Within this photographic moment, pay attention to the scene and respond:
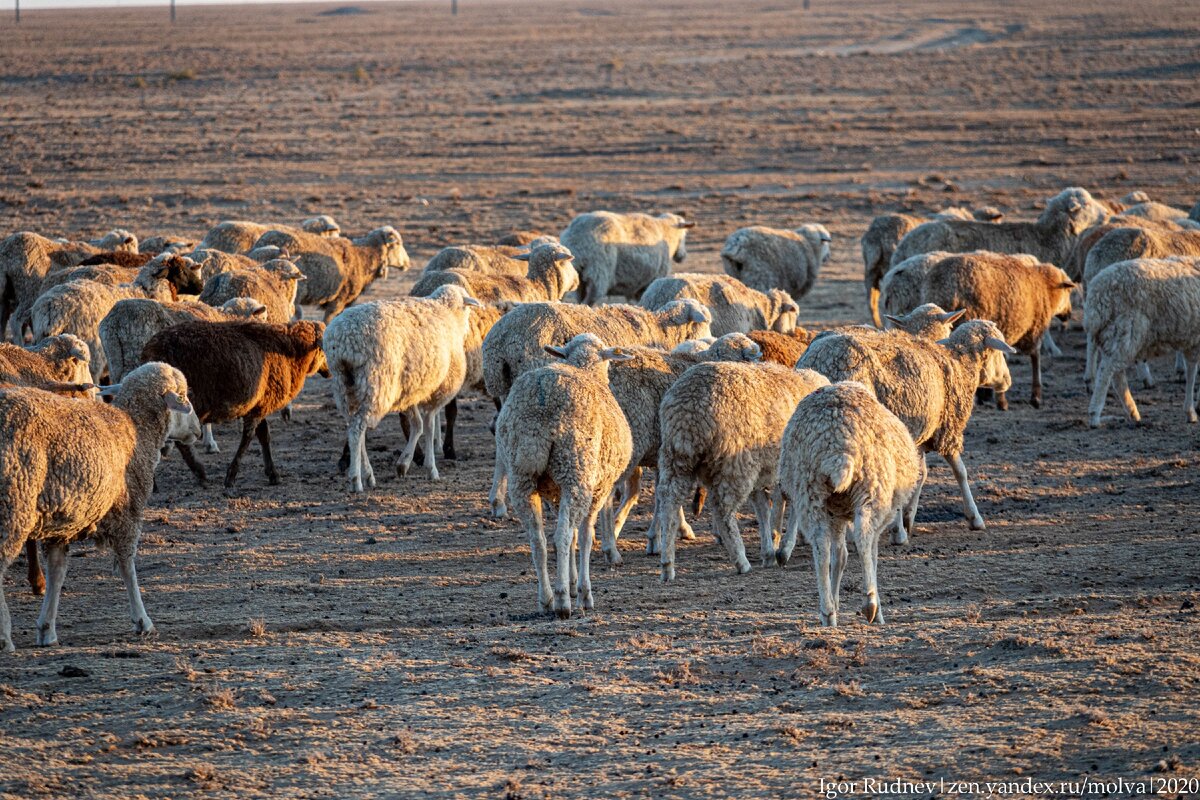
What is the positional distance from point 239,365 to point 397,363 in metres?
1.29

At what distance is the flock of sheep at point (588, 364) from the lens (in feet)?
26.7

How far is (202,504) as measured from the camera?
37.8ft

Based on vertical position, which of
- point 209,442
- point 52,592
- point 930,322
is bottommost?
point 209,442

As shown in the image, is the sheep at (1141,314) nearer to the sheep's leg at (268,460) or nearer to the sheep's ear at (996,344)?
the sheep's ear at (996,344)

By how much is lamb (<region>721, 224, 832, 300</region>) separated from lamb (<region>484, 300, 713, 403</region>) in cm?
545

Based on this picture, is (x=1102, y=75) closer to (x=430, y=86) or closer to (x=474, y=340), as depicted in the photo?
(x=430, y=86)

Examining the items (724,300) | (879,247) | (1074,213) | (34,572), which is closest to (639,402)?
(724,300)

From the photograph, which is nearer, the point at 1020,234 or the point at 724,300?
the point at 724,300

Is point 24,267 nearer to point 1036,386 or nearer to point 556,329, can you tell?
point 556,329

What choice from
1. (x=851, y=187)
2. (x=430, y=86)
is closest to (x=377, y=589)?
(x=851, y=187)

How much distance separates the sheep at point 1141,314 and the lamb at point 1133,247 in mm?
1908

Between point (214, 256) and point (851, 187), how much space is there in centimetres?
1919

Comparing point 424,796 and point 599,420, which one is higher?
point 599,420

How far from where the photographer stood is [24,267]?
1602 cm
